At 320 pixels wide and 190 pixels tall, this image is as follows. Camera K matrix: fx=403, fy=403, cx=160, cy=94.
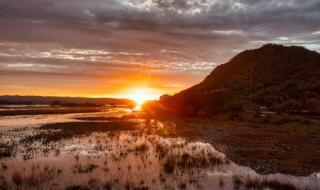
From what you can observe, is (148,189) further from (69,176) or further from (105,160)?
(105,160)

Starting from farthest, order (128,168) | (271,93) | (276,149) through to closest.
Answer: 1. (271,93)
2. (276,149)
3. (128,168)

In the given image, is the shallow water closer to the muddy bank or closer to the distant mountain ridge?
the muddy bank

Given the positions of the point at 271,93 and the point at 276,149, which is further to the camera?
the point at 271,93

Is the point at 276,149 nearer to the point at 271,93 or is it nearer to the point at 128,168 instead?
the point at 128,168

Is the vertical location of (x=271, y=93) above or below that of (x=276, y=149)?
above

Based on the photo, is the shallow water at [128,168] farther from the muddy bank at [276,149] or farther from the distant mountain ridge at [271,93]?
the distant mountain ridge at [271,93]

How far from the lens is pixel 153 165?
28.5 meters

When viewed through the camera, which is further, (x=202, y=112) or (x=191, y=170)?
(x=202, y=112)

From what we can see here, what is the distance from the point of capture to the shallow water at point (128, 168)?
22.2 m

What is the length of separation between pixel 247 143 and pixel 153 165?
16067 mm

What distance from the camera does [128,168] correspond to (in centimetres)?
2719

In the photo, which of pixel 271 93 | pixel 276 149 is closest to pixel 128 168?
pixel 276 149

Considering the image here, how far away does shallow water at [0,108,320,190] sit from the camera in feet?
72.7

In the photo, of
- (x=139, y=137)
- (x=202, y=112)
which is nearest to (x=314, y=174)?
(x=139, y=137)
